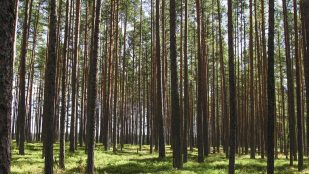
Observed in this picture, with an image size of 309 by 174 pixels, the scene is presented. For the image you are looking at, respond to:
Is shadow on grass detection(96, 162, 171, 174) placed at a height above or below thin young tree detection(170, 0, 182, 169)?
below

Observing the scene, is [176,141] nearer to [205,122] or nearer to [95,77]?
[95,77]

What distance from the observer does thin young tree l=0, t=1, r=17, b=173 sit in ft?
11.9

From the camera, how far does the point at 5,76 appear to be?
370cm

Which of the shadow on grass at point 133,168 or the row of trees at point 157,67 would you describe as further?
the shadow on grass at point 133,168

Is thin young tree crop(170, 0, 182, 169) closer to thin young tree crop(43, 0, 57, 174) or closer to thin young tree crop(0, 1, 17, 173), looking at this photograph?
thin young tree crop(43, 0, 57, 174)

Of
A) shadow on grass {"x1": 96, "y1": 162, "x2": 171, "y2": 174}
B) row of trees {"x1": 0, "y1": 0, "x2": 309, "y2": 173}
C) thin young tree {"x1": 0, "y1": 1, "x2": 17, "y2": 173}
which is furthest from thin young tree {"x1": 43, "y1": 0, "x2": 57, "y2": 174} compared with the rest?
thin young tree {"x1": 0, "y1": 1, "x2": 17, "y2": 173}

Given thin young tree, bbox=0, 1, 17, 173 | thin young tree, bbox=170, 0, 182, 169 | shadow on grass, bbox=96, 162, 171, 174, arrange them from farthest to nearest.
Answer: thin young tree, bbox=170, 0, 182, 169 → shadow on grass, bbox=96, 162, 171, 174 → thin young tree, bbox=0, 1, 17, 173

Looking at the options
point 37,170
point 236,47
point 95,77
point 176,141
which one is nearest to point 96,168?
point 37,170

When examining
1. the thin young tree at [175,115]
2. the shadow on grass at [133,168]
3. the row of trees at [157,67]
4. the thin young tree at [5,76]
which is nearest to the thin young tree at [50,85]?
the row of trees at [157,67]

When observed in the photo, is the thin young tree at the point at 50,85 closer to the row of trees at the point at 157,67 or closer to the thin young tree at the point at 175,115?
the row of trees at the point at 157,67

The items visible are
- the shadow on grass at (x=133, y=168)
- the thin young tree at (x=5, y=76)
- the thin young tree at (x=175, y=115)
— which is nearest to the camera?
the thin young tree at (x=5, y=76)

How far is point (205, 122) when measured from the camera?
2230 centimetres

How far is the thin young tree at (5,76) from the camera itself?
3.62m

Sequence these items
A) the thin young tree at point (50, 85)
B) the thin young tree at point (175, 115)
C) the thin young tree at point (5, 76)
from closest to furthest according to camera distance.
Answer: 1. the thin young tree at point (5, 76)
2. the thin young tree at point (50, 85)
3. the thin young tree at point (175, 115)
